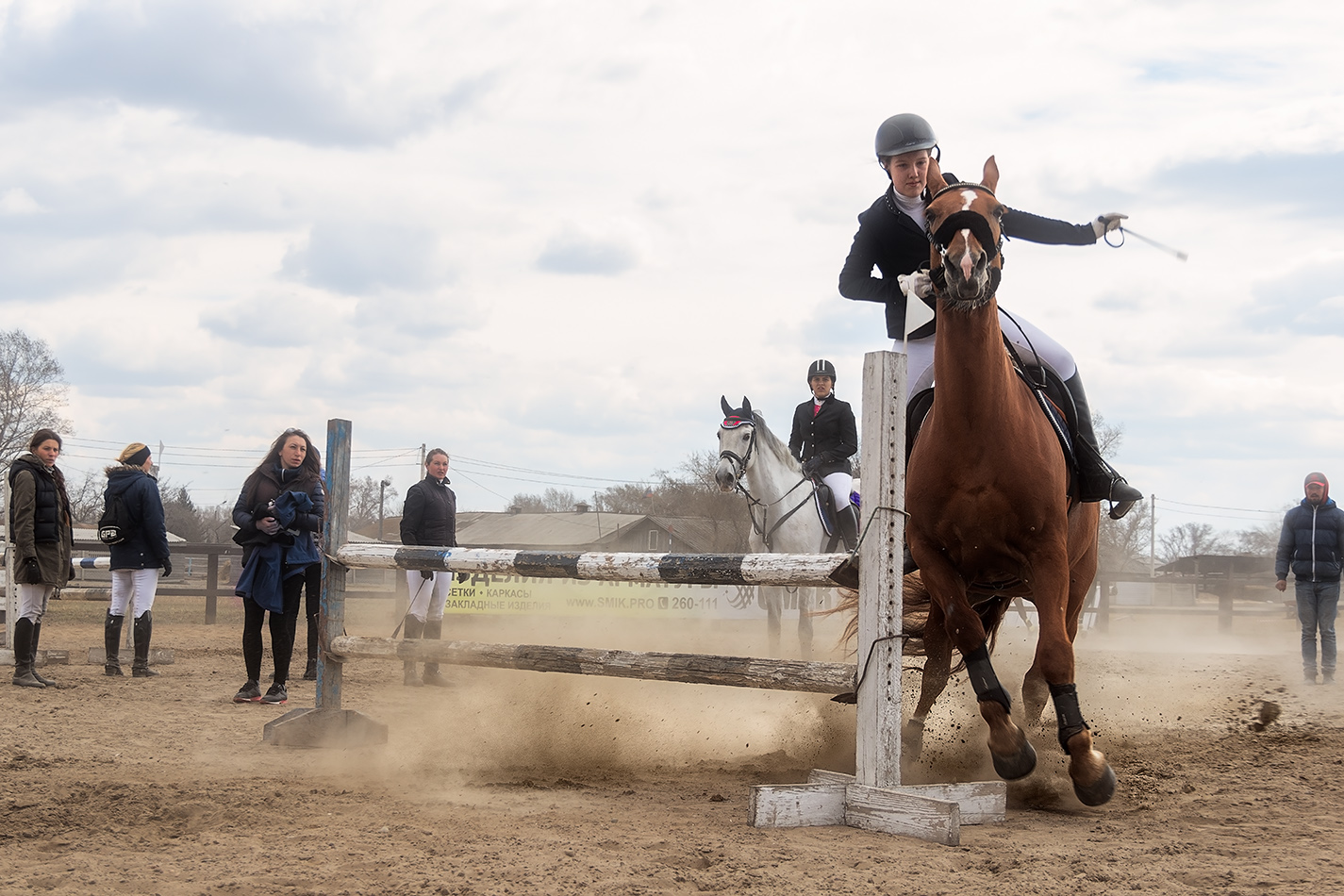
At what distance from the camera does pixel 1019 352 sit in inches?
193

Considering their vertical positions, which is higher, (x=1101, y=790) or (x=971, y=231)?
(x=971, y=231)

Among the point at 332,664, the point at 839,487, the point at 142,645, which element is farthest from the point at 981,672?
the point at 142,645

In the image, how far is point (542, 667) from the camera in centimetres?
470

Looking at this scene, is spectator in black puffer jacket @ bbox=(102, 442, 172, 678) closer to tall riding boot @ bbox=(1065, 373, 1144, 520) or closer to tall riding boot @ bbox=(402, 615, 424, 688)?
tall riding boot @ bbox=(402, 615, 424, 688)

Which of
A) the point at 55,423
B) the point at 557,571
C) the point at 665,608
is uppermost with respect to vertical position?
the point at 55,423

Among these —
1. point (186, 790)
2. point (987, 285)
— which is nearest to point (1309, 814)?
point (987, 285)

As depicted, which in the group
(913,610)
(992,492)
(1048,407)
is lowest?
(913,610)

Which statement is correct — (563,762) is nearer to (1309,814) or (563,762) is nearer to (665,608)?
(1309,814)

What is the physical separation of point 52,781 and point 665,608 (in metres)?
15.1

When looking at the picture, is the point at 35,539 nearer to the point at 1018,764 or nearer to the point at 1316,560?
the point at 1018,764

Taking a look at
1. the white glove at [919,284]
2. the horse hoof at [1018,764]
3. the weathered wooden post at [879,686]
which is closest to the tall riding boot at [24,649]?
the weathered wooden post at [879,686]

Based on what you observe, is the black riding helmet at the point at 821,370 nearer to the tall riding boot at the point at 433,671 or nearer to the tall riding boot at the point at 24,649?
the tall riding boot at the point at 433,671

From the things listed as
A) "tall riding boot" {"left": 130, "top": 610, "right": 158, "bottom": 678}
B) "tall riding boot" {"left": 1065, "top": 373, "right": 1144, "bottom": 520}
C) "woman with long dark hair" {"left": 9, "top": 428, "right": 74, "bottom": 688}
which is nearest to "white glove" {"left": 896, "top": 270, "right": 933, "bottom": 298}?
"tall riding boot" {"left": 1065, "top": 373, "right": 1144, "bottom": 520}

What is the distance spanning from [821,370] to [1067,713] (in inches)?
254
